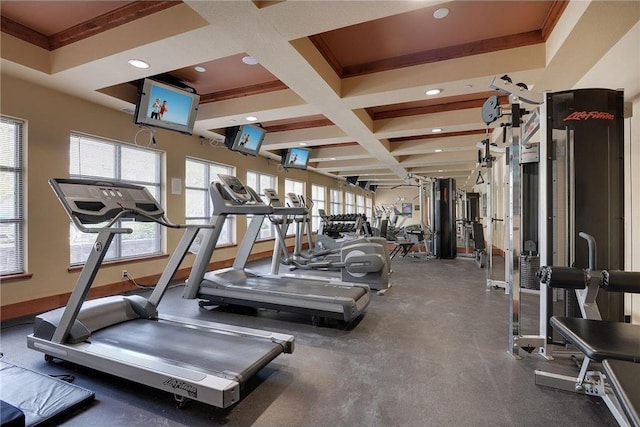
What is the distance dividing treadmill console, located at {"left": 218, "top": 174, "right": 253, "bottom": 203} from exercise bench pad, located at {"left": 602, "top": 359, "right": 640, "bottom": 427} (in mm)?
3177

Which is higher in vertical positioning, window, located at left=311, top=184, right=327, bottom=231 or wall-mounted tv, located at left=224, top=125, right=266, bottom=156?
wall-mounted tv, located at left=224, top=125, right=266, bottom=156

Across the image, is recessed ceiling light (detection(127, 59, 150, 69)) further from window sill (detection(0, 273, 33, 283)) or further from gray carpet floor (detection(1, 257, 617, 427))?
gray carpet floor (detection(1, 257, 617, 427))

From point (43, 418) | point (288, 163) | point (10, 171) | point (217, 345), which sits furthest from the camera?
point (288, 163)

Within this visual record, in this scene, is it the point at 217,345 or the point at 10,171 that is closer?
the point at 217,345

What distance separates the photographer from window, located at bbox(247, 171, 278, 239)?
7656 mm

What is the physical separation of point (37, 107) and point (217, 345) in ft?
11.9

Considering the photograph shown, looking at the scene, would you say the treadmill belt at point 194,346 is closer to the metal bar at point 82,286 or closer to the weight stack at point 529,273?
the metal bar at point 82,286

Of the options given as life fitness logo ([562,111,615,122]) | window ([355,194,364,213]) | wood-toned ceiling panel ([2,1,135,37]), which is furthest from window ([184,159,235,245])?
window ([355,194,364,213])

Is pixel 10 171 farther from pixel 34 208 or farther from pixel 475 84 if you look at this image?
pixel 475 84

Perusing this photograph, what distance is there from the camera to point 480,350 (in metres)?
A: 2.60

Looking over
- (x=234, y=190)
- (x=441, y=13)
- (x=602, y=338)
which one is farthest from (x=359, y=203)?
(x=602, y=338)

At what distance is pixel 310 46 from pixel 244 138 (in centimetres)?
295

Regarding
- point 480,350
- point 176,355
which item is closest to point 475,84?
point 480,350

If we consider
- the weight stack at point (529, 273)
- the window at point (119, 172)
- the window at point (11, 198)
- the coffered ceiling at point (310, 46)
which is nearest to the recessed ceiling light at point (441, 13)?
the coffered ceiling at point (310, 46)
